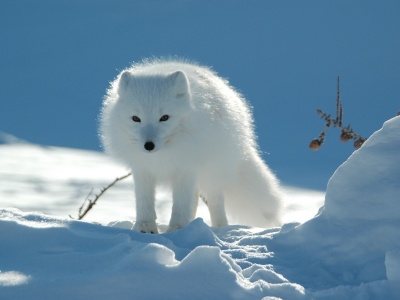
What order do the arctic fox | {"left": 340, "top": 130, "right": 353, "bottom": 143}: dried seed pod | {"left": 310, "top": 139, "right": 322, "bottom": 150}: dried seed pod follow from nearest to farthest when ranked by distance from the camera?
{"left": 310, "top": 139, "right": 322, "bottom": 150}: dried seed pod, {"left": 340, "top": 130, "right": 353, "bottom": 143}: dried seed pod, the arctic fox

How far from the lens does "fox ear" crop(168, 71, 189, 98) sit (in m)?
5.02

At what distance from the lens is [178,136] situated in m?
5.12

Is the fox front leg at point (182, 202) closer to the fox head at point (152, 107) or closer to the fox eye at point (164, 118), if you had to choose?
the fox head at point (152, 107)

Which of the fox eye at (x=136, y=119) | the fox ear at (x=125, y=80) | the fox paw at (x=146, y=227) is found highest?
the fox ear at (x=125, y=80)

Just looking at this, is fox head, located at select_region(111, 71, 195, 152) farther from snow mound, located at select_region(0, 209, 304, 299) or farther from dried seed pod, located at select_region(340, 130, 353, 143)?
snow mound, located at select_region(0, 209, 304, 299)

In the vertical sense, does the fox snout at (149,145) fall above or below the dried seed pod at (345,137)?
above

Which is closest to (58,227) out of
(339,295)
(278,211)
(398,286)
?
(339,295)

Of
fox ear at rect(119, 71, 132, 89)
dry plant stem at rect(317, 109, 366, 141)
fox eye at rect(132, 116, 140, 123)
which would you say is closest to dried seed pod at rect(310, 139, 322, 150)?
dry plant stem at rect(317, 109, 366, 141)

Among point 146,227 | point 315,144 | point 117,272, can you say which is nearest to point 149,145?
point 146,227

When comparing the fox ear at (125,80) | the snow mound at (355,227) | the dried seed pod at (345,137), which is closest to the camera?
the snow mound at (355,227)

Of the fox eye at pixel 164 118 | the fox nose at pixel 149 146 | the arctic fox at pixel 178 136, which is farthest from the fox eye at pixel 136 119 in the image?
the fox nose at pixel 149 146

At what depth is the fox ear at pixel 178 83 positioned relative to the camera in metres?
5.02

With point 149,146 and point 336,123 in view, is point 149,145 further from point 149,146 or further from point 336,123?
point 336,123

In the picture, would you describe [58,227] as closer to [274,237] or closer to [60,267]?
[60,267]
